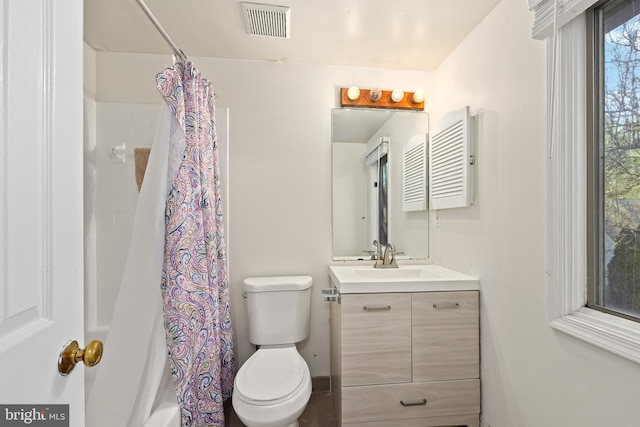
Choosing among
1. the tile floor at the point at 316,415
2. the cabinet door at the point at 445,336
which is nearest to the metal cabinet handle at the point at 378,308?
the cabinet door at the point at 445,336

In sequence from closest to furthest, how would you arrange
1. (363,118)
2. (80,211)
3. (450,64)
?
(80,211) < (450,64) < (363,118)

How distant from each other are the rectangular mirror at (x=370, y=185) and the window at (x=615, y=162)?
109 centimetres

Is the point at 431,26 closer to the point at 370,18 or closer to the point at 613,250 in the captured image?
the point at 370,18

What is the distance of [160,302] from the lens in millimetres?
1240

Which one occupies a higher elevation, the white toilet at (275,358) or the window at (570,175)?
the window at (570,175)

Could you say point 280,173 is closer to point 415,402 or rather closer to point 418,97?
point 418,97

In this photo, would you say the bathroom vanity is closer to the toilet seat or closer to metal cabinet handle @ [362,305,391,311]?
metal cabinet handle @ [362,305,391,311]

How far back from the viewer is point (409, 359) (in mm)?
1569

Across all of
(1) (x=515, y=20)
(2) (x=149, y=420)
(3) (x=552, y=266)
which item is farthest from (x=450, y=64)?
(2) (x=149, y=420)

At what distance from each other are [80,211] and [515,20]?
1.85 meters

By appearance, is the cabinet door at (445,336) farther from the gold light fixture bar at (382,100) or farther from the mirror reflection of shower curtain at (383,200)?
the gold light fixture bar at (382,100)

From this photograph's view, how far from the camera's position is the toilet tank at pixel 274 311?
1842 millimetres

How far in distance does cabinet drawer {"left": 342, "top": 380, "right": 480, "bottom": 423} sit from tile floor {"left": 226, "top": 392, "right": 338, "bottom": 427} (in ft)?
1.02

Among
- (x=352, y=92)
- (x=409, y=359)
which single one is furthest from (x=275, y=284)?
(x=352, y=92)
